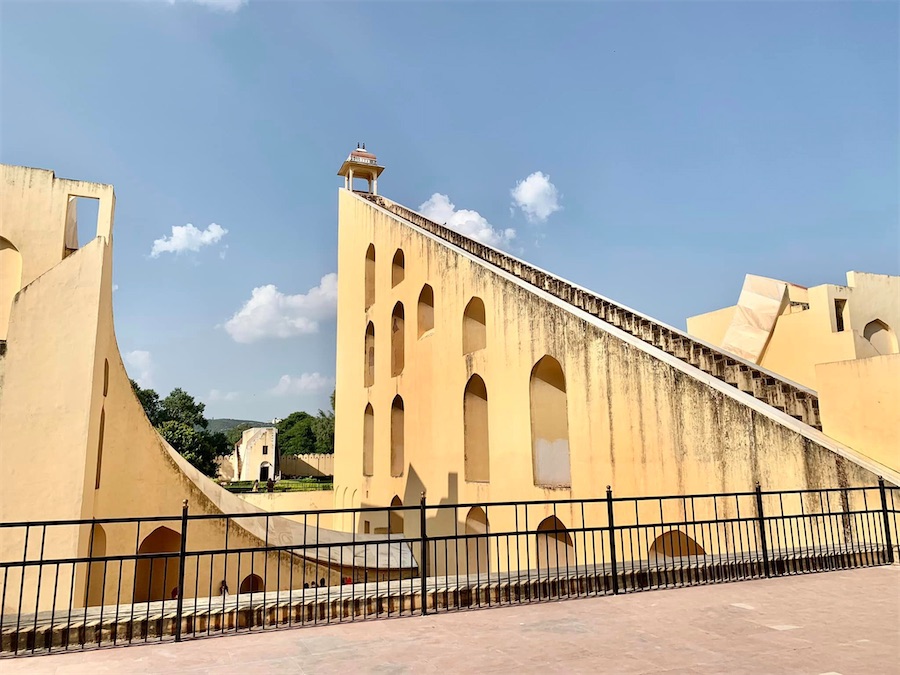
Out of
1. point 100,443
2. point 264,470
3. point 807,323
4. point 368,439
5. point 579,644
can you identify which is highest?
point 807,323

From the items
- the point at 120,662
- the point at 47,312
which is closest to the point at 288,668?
the point at 120,662

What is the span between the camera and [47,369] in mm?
8633

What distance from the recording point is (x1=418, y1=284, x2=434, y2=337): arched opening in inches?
668

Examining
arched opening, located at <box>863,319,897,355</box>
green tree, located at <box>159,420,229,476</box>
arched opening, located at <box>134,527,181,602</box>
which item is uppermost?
arched opening, located at <box>863,319,897,355</box>

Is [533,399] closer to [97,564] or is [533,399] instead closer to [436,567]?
[436,567]

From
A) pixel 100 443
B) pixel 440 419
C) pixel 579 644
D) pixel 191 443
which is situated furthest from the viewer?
pixel 191 443

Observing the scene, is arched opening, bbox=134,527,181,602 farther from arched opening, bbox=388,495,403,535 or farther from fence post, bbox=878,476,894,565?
fence post, bbox=878,476,894,565

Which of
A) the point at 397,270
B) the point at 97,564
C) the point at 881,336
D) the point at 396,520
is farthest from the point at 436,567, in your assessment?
the point at 881,336

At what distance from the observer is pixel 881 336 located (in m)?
19.2

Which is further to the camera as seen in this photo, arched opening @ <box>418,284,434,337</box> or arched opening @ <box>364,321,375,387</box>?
arched opening @ <box>364,321,375,387</box>

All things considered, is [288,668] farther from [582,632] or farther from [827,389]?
[827,389]

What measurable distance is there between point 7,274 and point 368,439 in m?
12.5

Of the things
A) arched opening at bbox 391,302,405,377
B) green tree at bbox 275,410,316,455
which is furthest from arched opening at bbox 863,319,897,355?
green tree at bbox 275,410,316,455

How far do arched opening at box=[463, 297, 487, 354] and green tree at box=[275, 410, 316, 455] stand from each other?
4999 centimetres
